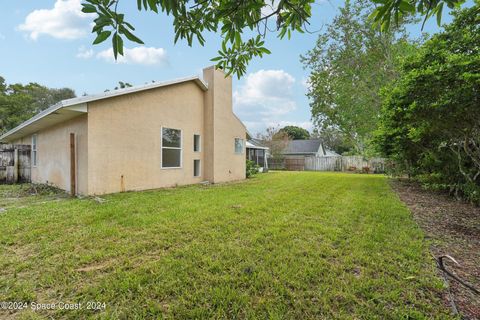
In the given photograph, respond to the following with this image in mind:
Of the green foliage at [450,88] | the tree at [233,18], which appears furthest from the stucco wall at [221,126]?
the tree at [233,18]

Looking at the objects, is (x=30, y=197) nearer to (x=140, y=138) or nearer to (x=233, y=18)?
(x=140, y=138)

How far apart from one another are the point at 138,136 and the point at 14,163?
23.5ft

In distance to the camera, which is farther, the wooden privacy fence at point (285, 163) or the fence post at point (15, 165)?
the wooden privacy fence at point (285, 163)

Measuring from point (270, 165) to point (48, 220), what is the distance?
72.1 feet

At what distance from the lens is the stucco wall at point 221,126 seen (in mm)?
10203

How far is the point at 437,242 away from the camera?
141 inches

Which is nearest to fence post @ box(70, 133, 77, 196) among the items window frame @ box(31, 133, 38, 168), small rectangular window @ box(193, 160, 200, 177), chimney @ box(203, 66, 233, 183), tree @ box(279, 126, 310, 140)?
small rectangular window @ box(193, 160, 200, 177)

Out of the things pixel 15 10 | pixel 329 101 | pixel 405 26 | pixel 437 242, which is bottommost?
pixel 437 242

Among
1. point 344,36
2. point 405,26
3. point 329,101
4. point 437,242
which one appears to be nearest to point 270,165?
point 329,101

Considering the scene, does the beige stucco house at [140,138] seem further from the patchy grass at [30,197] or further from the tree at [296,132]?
the tree at [296,132]

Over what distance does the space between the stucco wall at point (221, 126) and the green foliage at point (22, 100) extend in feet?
69.4

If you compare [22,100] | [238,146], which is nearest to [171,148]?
[238,146]

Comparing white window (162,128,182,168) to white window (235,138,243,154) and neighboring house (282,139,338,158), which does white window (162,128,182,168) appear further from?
neighboring house (282,139,338,158)

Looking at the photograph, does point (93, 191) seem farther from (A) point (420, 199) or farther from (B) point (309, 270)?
(A) point (420, 199)
